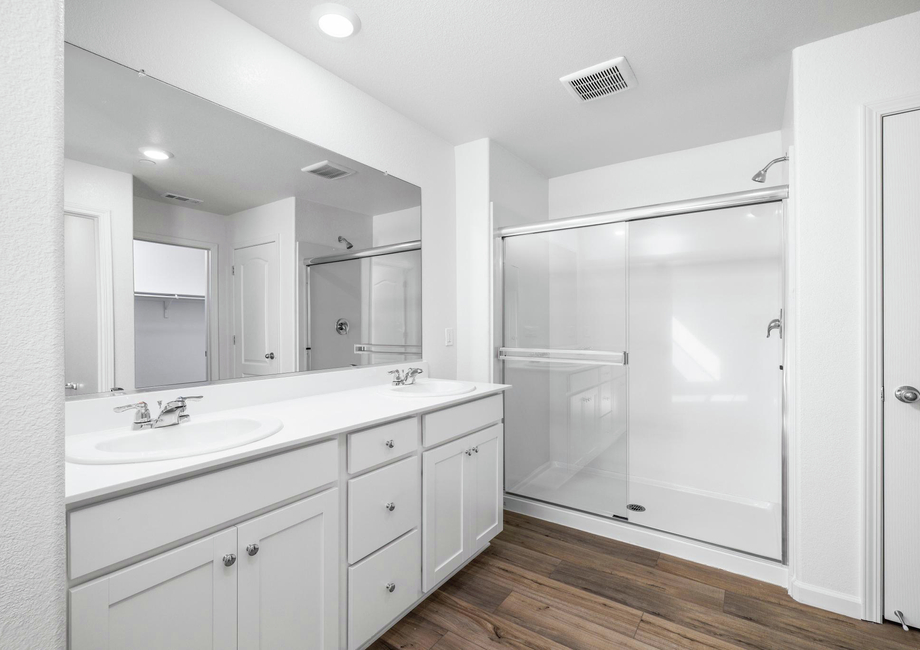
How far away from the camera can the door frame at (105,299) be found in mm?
1362

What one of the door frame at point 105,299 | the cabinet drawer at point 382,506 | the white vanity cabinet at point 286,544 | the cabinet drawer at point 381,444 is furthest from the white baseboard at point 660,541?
the door frame at point 105,299

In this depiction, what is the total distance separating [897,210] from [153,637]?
279 centimetres

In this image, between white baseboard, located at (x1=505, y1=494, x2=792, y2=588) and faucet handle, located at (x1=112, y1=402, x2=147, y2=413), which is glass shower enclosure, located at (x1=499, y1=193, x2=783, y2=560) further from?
faucet handle, located at (x1=112, y1=402, x2=147, y2=413)

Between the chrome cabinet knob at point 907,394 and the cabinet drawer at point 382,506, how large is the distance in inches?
75.7

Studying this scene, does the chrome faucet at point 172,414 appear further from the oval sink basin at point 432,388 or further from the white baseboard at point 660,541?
the white baseboard at point 660,541

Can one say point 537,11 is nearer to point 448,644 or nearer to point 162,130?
Result: point 162,130

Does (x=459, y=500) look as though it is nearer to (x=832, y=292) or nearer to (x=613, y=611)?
(x=613, y=611)

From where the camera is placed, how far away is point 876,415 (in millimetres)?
1748

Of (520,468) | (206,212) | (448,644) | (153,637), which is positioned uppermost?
(206,212)

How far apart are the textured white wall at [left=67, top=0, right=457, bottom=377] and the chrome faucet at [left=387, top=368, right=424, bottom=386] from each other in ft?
0.96

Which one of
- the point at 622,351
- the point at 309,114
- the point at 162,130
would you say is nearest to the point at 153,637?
the point at 162,130

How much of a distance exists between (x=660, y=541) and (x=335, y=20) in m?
2.90

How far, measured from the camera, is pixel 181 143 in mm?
1559

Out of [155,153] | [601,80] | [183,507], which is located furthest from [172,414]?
[601,80]
